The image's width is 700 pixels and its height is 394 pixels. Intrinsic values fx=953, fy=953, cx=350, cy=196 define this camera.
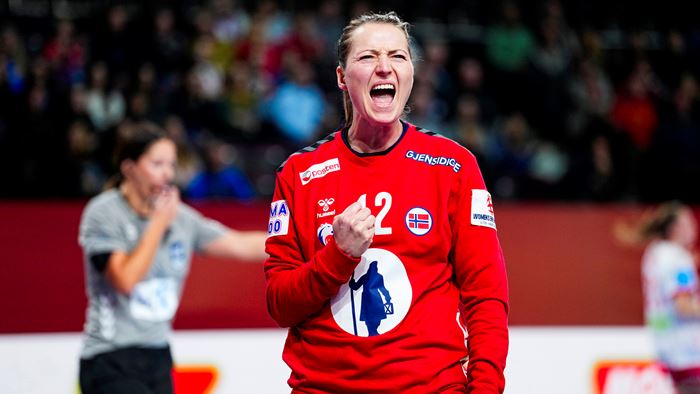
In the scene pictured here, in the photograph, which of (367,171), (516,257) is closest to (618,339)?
(516,257)

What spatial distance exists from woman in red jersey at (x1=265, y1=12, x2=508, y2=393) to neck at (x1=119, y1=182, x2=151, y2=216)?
166cm

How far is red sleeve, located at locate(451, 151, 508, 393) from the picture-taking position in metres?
2.52

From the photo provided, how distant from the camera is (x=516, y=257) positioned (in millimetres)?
6781

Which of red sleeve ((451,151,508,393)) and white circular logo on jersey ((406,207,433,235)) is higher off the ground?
white circular logo on jersey ((406,207,433,235))

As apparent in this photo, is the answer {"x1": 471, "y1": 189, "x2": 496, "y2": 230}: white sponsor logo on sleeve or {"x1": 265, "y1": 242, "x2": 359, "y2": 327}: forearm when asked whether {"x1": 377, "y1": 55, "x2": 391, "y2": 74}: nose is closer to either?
{"x1": 471, "y1": 189, "x2": 496, "y2": 230}: white sponsor logo on sleeve

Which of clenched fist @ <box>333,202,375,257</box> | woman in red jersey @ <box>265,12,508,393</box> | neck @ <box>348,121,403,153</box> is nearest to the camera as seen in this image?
clenched fist @ <box>333,202,375,257</box>

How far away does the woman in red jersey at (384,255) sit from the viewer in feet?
8.36

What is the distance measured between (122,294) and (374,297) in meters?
1.83

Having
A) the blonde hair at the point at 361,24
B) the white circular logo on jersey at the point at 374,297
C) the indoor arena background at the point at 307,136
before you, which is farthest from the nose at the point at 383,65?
the indoor arena background at the point at 307,136

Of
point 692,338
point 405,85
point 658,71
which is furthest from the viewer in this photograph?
point 658,71

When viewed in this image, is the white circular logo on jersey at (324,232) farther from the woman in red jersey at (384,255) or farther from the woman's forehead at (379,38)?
the woman's forehead at (379,38)

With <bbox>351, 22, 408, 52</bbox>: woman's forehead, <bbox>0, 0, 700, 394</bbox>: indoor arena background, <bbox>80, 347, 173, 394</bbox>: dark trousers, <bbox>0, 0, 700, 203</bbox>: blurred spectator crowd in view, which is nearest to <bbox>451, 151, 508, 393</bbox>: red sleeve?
<bbox>351, 22, 408, 52</bbox>: woman's forehead

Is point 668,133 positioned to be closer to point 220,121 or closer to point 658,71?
point 658,71

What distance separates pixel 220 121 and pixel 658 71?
202 inches
